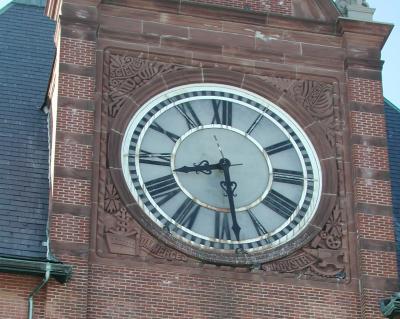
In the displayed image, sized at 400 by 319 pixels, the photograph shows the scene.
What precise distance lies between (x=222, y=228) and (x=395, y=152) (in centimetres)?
522

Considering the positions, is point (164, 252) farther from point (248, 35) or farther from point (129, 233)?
point (248, 35)

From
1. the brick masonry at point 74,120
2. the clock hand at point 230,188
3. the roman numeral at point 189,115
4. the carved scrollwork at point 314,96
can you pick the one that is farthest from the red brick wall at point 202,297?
the carved scrollwork at point 314,96

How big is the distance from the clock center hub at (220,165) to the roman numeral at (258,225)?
0.43ft

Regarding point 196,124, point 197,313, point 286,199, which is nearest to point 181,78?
point 196,124

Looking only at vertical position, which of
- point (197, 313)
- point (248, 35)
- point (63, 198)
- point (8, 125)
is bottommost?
point (197, 313)

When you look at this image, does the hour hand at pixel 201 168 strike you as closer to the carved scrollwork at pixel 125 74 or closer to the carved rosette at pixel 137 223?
the carved rosette at pixel 137 223

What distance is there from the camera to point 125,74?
71.7 feet

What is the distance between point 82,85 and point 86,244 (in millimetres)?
2655

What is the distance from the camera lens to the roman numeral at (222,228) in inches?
817

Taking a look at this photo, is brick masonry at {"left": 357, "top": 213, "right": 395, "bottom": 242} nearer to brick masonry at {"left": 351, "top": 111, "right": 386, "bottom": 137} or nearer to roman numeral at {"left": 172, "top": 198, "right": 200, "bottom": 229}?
brick masonry at {"left": 351, "top": 111, "right": 386, "bottom": 137}

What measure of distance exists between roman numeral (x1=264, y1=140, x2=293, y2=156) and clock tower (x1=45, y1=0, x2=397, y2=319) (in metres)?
0.02

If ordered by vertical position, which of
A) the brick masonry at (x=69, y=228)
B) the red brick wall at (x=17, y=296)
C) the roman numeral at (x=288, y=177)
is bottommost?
the red brick wall at (x=17, y=296)

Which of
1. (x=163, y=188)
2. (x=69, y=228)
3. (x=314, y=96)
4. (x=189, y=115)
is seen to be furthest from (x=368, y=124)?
(x=69, y=228)

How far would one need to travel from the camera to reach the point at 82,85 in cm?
2134
